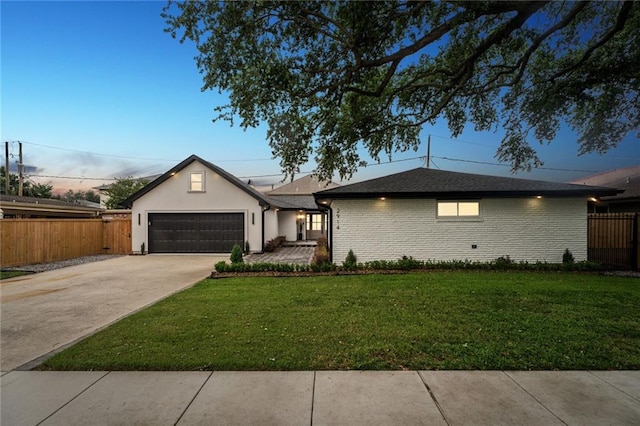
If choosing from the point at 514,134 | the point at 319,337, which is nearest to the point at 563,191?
the point at 514,134

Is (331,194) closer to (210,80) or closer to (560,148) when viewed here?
(210,80)

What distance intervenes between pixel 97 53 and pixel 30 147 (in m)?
23.8

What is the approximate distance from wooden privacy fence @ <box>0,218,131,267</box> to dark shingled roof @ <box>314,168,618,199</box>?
11.9 meters

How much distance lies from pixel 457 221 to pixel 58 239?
17.2 m

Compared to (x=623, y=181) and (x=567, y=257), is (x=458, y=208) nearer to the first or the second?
(x=567, y=257)

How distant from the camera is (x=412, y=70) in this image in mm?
8961

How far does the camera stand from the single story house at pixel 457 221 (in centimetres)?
1088

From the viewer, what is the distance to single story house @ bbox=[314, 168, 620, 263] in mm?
10883

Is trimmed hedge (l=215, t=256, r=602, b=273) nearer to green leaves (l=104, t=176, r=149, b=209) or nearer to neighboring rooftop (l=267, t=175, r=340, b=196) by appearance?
neighboring rooftop (l=267, t=175, r=340, b=196)

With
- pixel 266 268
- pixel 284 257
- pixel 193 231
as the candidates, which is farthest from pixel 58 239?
pixel 266 268

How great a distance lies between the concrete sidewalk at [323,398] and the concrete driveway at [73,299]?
4.22 feet

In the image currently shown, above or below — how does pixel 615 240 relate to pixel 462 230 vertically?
below

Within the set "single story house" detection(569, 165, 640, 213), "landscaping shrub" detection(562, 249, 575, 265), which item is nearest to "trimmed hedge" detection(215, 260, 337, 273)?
"landscaping shrub" detection(562, 249, 575, 265)

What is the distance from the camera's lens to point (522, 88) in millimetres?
9047
